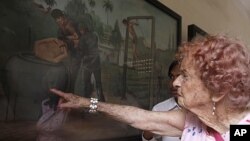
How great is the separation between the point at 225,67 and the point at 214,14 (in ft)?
8.66

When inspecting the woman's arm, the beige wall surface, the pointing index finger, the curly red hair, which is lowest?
the woman's arm

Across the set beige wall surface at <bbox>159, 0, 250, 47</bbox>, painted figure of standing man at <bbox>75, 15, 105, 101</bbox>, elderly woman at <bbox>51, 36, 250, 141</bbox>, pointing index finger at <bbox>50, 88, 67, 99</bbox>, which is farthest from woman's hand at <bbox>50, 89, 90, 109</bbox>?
beige wall surface at <bbox>159, 0, 250, 47</bbox>

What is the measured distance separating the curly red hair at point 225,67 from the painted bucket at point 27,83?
1.79 feet

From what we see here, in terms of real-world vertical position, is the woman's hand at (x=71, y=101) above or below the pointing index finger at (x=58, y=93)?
below

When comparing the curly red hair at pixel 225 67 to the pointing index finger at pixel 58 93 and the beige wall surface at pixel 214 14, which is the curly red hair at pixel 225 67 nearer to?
the pointing index finger at pixel 58 93

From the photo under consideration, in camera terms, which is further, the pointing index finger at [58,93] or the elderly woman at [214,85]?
the pointing index finger at [58,93]

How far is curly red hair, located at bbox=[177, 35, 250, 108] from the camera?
1.03 m

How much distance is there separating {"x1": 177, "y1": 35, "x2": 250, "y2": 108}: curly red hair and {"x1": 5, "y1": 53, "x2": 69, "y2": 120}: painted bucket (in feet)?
1.79

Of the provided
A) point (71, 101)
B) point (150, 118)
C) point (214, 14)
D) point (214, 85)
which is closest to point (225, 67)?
point (214, 85)

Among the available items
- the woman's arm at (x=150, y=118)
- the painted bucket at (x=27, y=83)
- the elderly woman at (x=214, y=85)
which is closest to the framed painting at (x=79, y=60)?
the painted bucket at (x=27, y=83)

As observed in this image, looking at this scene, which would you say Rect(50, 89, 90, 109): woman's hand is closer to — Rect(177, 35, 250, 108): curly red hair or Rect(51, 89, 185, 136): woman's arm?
Rect(51, 89, 185, 136): woman's arm

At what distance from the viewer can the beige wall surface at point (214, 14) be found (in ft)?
8.92

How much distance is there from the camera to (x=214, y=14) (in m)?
3.53

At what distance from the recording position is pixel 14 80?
115 cm
